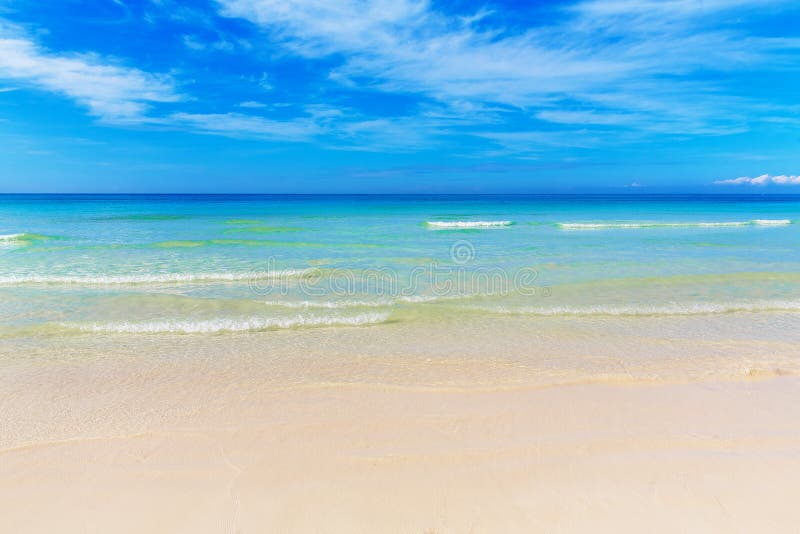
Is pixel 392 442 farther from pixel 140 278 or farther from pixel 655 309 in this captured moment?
pixel 140 278

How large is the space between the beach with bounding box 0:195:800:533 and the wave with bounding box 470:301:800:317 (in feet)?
0.22

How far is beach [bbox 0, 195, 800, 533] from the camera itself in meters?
3.46

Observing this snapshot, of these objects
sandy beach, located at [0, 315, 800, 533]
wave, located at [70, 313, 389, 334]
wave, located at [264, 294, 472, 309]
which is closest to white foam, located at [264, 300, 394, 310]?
wave, located at [264, 294, 472, 309]

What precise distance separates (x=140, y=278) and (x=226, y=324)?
17.7 feet

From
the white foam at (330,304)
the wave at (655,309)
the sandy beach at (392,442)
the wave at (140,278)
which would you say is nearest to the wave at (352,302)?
the white foam at (330,304)

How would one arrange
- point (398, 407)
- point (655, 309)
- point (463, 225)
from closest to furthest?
point (398, 407) → point (655, 309) → point (463, 225)

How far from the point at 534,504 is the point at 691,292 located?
9025 mm

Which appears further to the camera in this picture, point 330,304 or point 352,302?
point 352,302

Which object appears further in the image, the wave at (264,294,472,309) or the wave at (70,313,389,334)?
the wave at (264,294,472,309)

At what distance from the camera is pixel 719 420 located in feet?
15.4

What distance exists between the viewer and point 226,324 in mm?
7914

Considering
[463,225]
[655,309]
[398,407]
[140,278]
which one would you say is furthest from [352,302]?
[463,225]

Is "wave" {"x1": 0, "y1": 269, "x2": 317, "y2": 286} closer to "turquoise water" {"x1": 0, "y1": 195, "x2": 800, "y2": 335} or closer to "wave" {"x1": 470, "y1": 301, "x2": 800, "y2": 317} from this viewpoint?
"turquoise water" {"x1": 0, "y1": 195, "x2": 800, "y2": 335}

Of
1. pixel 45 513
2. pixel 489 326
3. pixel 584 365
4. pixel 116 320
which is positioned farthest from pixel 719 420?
pixel 116 320
